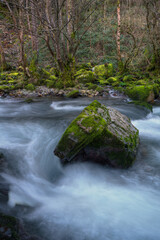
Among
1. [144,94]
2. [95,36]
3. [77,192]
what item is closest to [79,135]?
[77,192]

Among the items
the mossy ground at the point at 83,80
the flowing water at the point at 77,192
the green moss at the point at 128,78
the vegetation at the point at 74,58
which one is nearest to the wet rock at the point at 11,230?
the flowing water at the point at 77,192

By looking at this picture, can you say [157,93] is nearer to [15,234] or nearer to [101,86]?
[101,86]

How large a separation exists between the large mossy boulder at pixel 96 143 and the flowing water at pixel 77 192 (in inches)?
7.5

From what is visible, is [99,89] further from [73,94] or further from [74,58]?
[74,58]

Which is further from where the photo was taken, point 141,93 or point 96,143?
point 141,93

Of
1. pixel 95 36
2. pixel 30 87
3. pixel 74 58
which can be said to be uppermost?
pixel 95 36

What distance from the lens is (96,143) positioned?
3.60 meters

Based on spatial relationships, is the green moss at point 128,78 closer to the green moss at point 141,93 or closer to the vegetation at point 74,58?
the vegetation at point 74,58

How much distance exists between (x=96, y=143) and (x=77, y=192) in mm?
949

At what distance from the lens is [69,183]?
3.53 meters

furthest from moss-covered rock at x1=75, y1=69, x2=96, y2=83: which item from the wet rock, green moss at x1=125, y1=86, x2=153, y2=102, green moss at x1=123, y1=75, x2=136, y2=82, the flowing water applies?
the wet rock

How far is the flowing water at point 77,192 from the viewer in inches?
98.2

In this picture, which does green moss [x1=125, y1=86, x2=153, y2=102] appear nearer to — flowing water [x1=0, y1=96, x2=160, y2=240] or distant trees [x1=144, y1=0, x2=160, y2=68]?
flowing water [x1=0, y1=96, x2=160, y2=240]

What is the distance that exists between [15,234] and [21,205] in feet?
2.78
